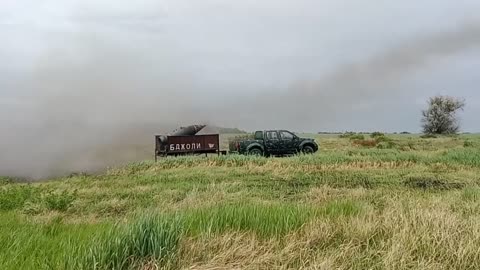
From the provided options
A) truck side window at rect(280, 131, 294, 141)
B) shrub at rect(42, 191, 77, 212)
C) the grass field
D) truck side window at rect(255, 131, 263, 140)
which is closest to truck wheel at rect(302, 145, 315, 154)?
truck side window at rect(280, 131, 294, 141)

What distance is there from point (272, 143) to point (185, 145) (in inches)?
238

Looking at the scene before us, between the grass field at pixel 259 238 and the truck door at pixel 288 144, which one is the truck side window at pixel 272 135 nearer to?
the truck door at pixel 288 144

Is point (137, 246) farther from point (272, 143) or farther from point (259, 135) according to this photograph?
point (259, 135)

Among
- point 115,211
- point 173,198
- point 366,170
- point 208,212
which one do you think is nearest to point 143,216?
point 208,212

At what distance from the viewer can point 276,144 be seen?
29000 millimetres

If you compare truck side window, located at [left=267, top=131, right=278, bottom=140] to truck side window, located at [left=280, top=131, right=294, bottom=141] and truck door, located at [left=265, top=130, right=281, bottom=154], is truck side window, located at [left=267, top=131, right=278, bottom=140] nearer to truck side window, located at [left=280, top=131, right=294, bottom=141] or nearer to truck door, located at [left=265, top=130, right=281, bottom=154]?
truck door, located at [left=265, top=130, right=281, bottom=154]

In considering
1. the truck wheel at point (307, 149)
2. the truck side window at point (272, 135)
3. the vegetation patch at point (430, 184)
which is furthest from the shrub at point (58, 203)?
the truck wheel at point (307, 149)

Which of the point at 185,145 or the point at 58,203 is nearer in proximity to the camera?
the point at 58,203

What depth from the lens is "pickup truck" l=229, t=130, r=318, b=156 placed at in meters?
28.7

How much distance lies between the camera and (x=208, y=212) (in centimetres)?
666

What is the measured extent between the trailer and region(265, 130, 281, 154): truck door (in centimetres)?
358

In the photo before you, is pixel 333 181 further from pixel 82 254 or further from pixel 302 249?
pixel 82 254

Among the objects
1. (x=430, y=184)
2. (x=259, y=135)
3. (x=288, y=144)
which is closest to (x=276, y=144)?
(x=288, y=144)

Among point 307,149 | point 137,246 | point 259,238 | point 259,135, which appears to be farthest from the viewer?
→ point 259,135
